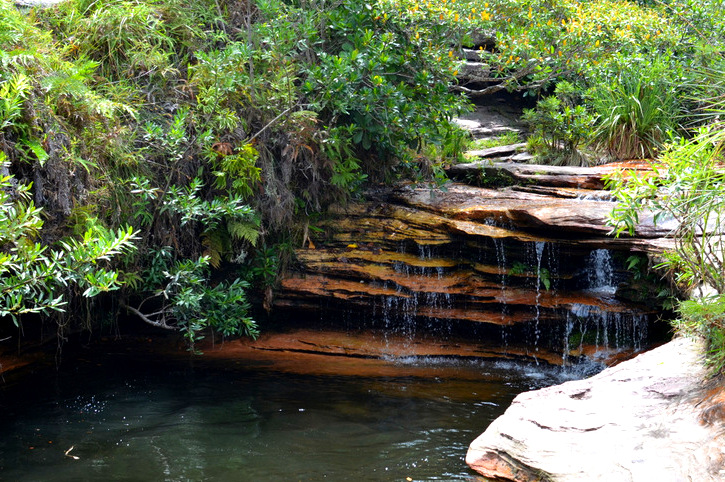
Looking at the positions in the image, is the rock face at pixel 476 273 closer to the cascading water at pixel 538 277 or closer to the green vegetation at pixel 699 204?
the cascading water at pixel 538 277

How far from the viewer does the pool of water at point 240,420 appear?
4.73 meters

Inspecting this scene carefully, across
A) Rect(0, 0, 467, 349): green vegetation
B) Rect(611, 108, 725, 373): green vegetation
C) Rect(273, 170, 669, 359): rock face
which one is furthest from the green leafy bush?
Rect(611, 108, 725, 373): green vegetation

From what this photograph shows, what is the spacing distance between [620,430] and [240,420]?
3.37 meters

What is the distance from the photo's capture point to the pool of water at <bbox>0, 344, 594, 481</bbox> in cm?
473

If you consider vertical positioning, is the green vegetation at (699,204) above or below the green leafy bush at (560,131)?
below

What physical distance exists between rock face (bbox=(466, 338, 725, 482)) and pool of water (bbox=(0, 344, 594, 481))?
45 centimetres

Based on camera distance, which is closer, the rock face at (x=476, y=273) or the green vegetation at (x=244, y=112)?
the green vegetation at (x=244, y=112)

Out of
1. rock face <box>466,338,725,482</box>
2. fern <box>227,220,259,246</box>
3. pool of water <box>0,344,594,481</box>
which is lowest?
pool of water <box>0,344,594,481</box>

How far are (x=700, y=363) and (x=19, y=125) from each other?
589 centimetres

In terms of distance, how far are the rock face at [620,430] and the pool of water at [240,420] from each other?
45 cm

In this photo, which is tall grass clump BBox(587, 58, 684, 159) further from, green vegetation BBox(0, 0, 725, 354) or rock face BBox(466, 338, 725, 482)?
rock face BBox(466, 338, 725, 482)

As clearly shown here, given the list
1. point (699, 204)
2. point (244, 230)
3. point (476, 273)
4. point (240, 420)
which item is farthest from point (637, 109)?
point (240, 420)

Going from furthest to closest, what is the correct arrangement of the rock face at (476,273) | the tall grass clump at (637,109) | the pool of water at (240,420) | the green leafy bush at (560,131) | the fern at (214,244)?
the green leafy bush at (560,131)
the tall grass clump at (637,109)
the rock face at (476,273)
the fern at (214,244)
the pool of water at (240,420)

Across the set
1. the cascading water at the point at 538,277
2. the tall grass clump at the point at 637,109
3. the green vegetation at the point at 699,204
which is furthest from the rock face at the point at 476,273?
the green vegetation at the point at 699,204
